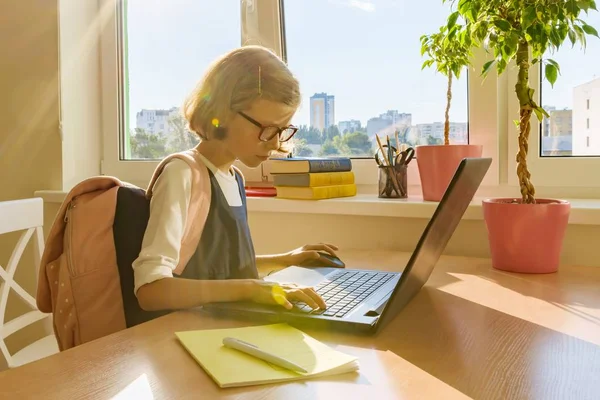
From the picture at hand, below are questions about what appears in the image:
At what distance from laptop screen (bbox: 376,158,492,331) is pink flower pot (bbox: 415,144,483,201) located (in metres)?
0.44

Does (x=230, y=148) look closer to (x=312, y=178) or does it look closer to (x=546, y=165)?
(x=312, y=178)

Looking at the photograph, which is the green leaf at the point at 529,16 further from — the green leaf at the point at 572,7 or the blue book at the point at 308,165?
the blue book at the point at 308,165

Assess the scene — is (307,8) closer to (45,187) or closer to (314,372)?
(45,187)

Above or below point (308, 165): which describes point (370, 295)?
below

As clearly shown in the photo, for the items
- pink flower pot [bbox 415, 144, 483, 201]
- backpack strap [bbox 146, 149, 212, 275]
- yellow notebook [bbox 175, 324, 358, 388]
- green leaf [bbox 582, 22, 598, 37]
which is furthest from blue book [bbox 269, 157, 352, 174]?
yellow notebook [bbox 175, 324, 358, 388]

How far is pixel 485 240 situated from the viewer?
4.87 ft

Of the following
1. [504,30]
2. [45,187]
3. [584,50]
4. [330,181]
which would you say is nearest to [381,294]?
[504,30]

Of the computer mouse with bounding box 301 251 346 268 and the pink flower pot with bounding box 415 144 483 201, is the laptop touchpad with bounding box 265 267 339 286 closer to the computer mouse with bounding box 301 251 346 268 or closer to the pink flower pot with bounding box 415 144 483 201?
the computer mouse with bounding box 301 251 346 268

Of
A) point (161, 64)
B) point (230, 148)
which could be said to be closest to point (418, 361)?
point (230, 148)

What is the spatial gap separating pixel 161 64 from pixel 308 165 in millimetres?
935

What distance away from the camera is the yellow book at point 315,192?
64.8 inches

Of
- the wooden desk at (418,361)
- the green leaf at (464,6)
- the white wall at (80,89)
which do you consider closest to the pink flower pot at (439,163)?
the green leaf at (464,6)

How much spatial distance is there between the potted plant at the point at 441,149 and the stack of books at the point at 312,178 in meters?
0.27

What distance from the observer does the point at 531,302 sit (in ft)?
3.16
